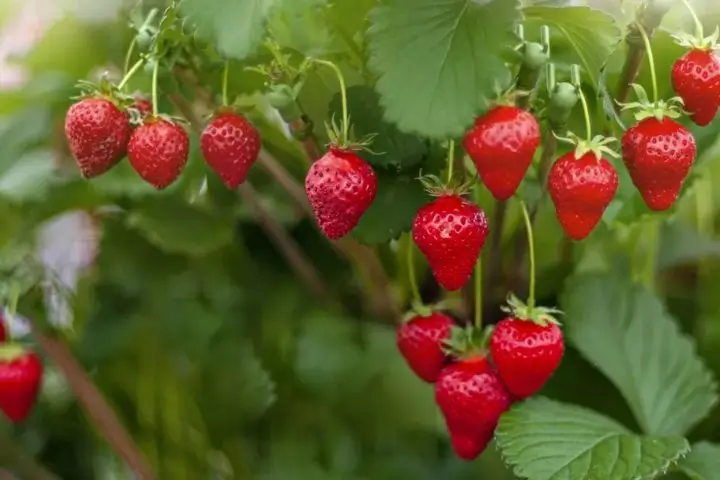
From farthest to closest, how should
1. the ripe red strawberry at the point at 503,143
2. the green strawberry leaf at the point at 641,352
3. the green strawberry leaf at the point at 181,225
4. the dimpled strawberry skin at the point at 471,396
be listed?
the green strawberry leaf at the point at 181,225 < the green strawberry leaf at the point at 641,352 < the dimpled strawberry skin at the point at 471,396 < the ripe red strawberry at the point at 503,143

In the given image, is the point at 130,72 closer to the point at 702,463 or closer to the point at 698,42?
the point at 698,42

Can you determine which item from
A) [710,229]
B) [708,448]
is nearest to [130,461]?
[708,448]

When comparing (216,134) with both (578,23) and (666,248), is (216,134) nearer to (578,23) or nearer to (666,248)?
(578,23)

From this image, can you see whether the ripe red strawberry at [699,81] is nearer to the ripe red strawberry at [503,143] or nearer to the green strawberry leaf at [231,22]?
the ripe red strawberry at [503,143]

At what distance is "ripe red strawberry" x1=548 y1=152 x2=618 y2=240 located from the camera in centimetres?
52

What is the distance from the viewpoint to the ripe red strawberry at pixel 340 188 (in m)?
0.54

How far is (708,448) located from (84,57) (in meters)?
0.75

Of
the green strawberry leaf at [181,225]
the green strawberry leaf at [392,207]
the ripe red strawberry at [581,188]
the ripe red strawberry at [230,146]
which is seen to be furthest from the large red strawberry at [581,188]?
the green strawberry leaf at [181,225]

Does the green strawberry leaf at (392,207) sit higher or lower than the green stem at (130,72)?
lower

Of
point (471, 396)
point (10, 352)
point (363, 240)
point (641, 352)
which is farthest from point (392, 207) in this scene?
point (10, 352)

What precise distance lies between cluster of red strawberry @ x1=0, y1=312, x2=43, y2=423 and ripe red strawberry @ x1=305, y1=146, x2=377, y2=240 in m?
0.40

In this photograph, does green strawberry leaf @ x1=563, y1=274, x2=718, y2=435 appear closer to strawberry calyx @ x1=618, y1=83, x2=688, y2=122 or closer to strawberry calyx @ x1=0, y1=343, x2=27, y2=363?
strawberry calyx @ x1=618, y1=83, x2=688, y2=122

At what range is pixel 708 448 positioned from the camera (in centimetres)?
70

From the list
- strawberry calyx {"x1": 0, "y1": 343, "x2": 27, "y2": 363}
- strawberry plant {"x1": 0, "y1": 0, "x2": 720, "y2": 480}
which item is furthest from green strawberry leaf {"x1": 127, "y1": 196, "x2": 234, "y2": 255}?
strawberry calyx {"x1": 0, "y1": 343, "x2": 27, "y2": 363}
